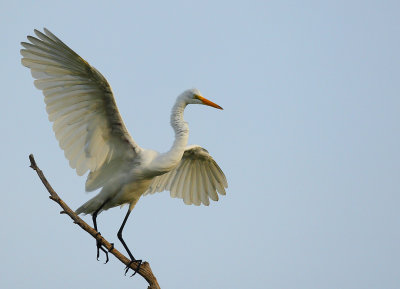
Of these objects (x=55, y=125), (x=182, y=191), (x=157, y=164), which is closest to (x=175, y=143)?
(x=157, y=164)

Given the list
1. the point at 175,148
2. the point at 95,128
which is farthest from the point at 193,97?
the point at 95,128

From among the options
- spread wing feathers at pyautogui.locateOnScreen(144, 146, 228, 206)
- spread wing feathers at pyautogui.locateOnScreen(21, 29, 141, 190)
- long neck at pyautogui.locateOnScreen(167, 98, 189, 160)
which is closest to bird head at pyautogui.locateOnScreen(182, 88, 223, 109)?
long neck at pyautogui.locateOnScreen(167, 98, 189, 160)

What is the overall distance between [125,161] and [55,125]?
1007 millimetres

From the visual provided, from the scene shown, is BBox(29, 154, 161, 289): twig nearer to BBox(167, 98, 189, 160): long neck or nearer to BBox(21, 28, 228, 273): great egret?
BBox(21, 28, 228, 273): great egret

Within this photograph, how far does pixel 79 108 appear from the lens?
23.8 feet

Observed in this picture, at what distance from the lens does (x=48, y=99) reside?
710 centimetres

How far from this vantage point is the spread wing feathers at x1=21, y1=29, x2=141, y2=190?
6949mm

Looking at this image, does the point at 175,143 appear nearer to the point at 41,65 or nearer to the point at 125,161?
the point at 125,161

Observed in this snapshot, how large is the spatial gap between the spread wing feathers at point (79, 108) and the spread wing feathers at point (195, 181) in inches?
70.9

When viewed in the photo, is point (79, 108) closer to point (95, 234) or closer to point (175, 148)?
point (175, 148)

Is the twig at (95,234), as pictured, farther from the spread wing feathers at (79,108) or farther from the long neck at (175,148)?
the long neck at (175,148)

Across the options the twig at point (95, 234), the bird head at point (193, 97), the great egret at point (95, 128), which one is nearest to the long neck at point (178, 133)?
the great egret at point (95, 128)

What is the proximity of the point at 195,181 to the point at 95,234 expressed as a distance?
299cm

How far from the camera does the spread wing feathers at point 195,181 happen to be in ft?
30.8
